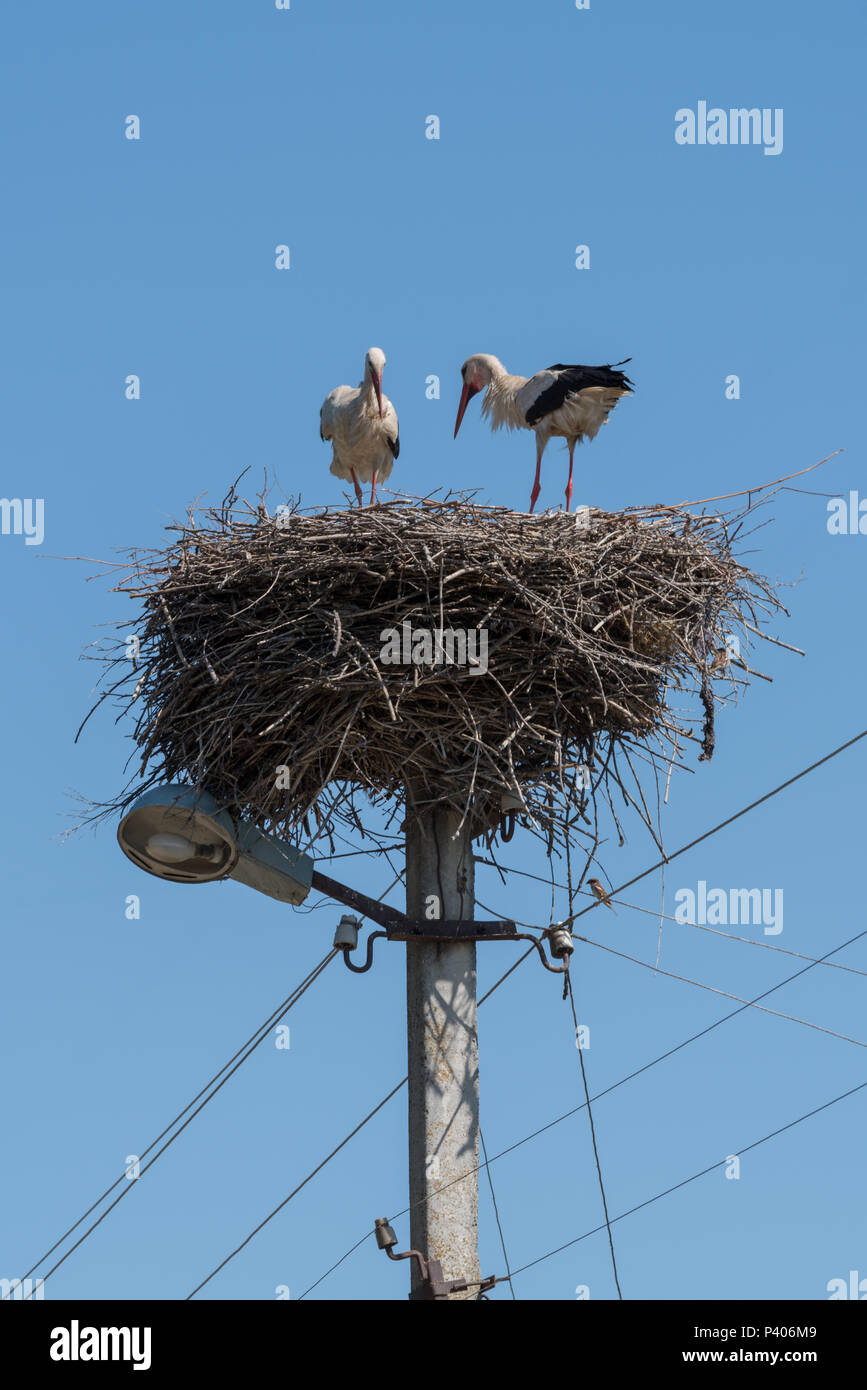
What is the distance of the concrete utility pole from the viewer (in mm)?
8102

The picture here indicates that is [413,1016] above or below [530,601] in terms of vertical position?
below

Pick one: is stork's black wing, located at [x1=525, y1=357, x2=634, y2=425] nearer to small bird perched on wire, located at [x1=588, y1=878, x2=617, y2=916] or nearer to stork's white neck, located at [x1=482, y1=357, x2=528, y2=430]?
stork's white neck, located at [x1=482, y1=357, x2=528, y2=430]

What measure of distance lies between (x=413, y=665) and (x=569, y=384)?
14.4 ft

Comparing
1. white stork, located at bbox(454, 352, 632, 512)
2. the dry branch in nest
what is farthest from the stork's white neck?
the dry branch in nest

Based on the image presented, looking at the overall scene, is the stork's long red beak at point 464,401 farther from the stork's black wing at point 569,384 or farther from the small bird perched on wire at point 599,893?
the small bird perched on wire at point 599,893

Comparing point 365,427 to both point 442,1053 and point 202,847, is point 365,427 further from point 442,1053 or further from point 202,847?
point 442,1053

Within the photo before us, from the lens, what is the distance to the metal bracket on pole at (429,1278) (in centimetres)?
786

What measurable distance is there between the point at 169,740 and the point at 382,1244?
7.94 ft

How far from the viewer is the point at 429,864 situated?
8766 mm

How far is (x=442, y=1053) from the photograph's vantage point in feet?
27.7

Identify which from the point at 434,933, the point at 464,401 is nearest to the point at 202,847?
the point at 434,933

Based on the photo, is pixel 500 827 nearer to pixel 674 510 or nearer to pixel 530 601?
pixel 530 601

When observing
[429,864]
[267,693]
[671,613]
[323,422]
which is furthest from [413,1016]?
[323,422]

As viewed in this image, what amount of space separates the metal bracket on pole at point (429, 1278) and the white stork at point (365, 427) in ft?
20.0
